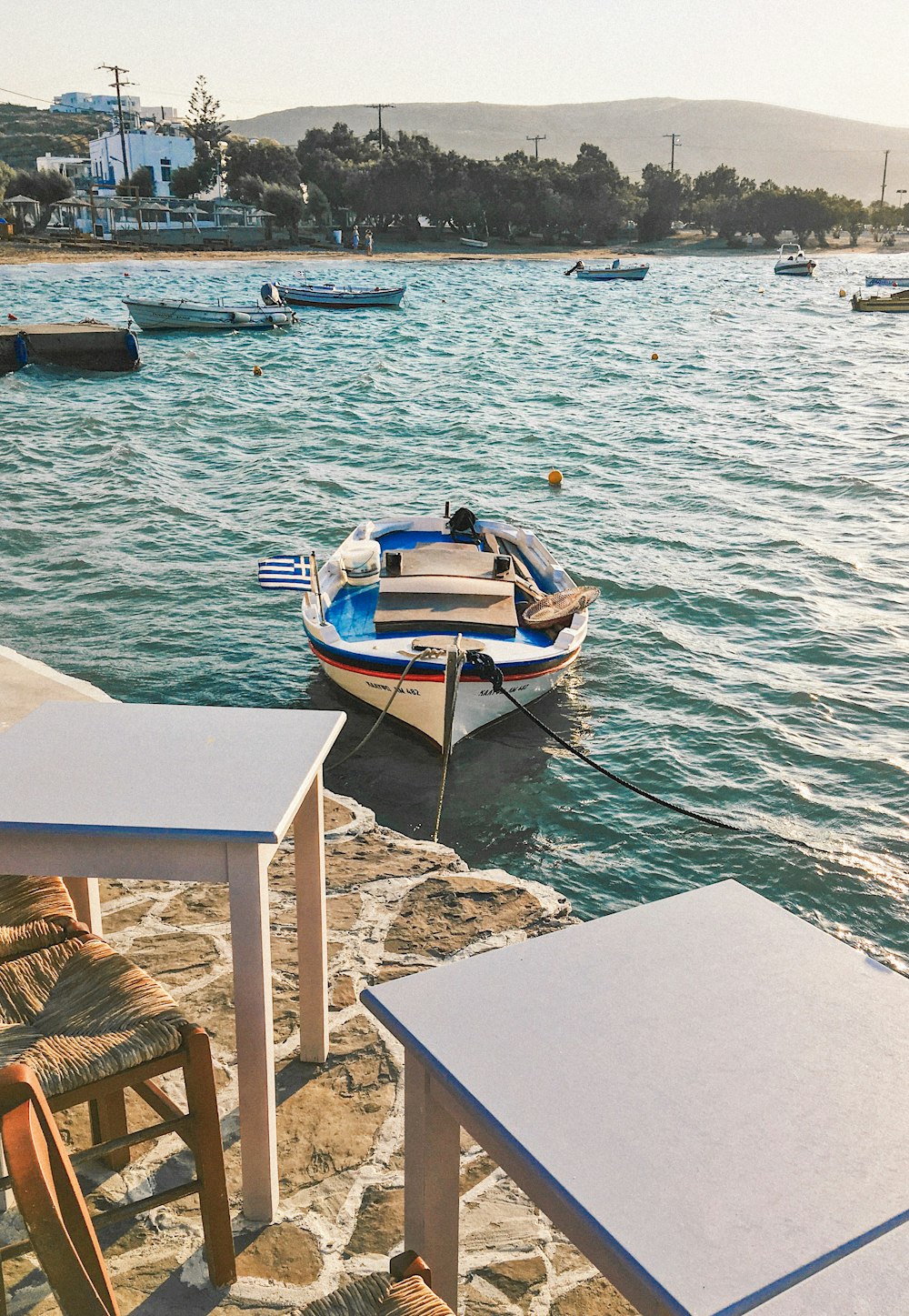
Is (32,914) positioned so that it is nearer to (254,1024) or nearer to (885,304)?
(254,1024)

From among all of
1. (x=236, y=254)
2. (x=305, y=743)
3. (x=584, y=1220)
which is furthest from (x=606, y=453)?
(x=236, y=254)

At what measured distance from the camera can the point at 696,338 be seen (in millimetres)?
48188

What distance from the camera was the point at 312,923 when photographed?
137 inches

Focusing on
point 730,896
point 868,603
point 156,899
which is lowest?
point 868,603

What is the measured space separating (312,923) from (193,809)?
94cm

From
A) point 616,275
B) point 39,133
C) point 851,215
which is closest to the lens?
point 616,275

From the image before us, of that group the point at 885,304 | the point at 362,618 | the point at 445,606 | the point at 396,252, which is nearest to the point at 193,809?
the point at 445,606

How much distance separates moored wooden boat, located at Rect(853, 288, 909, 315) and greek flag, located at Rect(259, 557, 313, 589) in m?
56.9

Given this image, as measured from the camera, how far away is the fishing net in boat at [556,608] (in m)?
10.5

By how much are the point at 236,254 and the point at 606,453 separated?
70360 mm

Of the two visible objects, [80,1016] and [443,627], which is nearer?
[80,1016]

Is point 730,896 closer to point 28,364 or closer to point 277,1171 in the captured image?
point 277,1171

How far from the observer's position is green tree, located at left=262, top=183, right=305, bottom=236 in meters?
94.2

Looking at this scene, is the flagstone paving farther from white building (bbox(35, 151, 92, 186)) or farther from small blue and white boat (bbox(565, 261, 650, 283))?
white building (bbox(35, 151, 92, 186))
